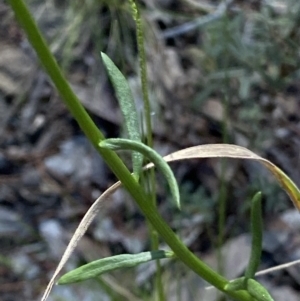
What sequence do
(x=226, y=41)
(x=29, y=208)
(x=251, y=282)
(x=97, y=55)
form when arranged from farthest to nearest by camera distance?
(x=97, y=55)
(x=29, y=208)
(x=226, y=41)
(x=251, y=282)

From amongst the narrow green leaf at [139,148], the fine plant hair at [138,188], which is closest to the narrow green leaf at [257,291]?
the fine plant hair at [138,188]

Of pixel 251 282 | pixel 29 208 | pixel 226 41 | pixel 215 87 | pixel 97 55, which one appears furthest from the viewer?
pixel 97 55

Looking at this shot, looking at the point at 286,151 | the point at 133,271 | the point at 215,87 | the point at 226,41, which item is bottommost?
the point at 133,271

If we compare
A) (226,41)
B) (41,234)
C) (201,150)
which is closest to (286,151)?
(226,41)

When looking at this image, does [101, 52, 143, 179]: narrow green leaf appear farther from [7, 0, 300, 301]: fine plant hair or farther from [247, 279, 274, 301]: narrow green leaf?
[247, 279, 274, 301]: narrow green leaf

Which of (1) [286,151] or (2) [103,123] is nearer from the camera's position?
(1) [286,151]

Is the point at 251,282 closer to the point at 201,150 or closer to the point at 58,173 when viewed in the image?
the point at 201,150
